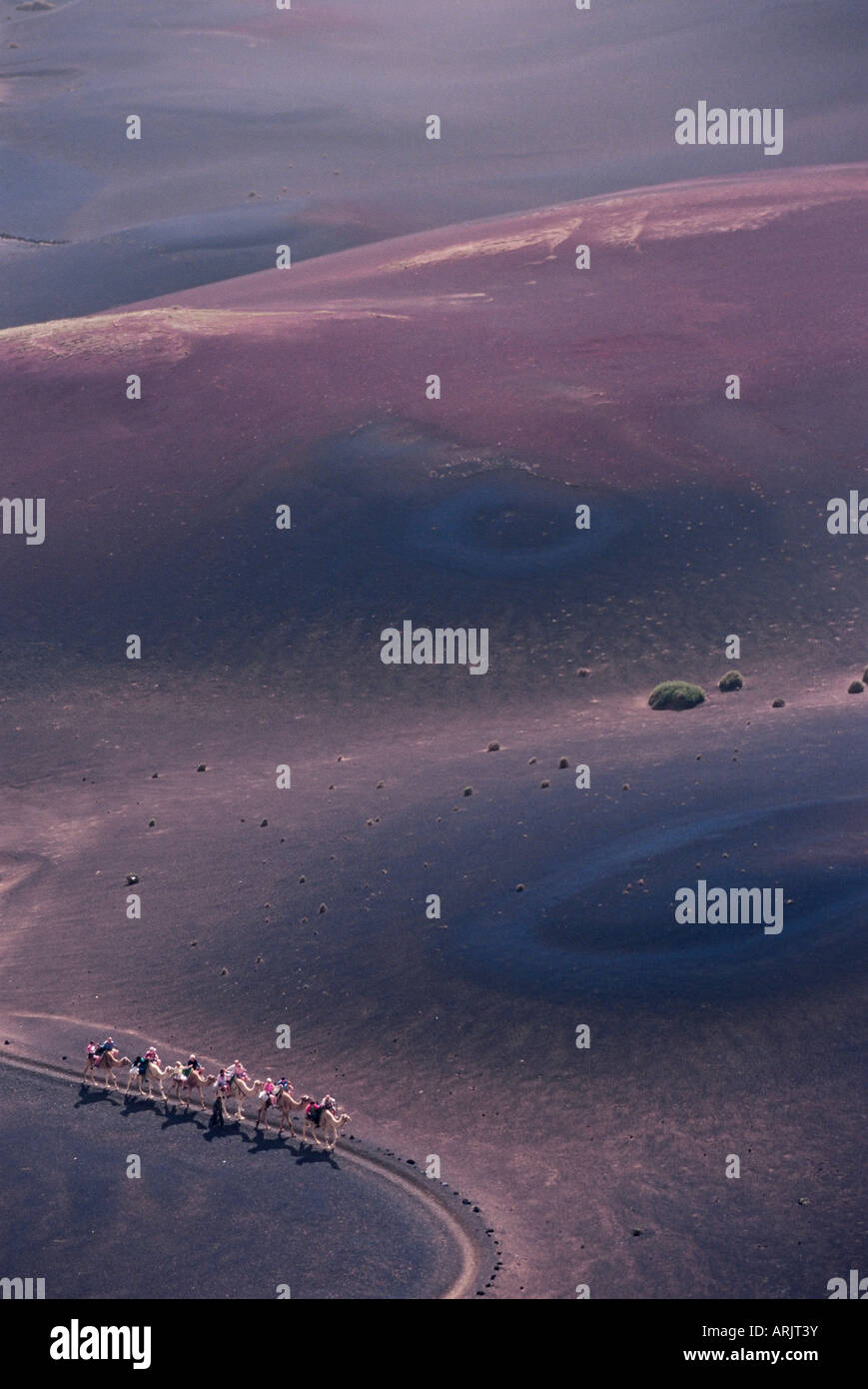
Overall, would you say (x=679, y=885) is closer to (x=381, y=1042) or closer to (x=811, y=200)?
(x=381, y=1042)

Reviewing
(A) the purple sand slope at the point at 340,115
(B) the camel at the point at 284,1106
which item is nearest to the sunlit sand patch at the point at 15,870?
(B) the camel at the point at 284,1106

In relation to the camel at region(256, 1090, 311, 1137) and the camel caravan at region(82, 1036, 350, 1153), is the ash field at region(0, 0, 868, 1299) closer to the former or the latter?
the camel at region(256, 1090, 311, 1137)

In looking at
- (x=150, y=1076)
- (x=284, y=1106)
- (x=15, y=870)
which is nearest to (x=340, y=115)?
(x=15, y=870)

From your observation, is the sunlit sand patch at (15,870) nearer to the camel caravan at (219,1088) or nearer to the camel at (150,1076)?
the camel caravan at (219,1088)

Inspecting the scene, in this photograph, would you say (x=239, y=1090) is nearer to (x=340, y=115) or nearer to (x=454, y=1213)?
(x=454, y=1213)

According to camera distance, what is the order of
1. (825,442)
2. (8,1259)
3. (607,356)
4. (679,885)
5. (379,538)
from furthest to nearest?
Answer: 1. (607,356)
2. (825,442)
3. (379,538)
4. (679,885)
5. (8,1259)

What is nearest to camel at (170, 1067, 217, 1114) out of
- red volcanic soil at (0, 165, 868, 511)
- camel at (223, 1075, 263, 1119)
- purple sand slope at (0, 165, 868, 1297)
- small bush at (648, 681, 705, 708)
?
camel at (223, 1075, 263, 1119)

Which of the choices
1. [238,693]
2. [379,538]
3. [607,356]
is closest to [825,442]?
[607,356]

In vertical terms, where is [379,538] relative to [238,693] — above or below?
above
